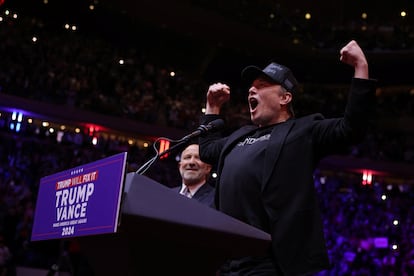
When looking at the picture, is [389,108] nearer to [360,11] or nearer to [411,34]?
[411,34]

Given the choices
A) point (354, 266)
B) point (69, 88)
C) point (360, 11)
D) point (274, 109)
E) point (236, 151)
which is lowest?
point (354, 266)

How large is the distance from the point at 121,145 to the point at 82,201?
12957 millimetres

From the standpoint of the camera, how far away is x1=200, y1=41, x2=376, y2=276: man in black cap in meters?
2.21

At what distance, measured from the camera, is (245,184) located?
238 cm

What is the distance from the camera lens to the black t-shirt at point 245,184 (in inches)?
91.7

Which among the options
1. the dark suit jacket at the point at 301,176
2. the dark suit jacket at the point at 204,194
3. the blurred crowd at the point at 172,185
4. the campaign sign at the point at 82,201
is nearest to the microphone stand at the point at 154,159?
the campaign sign at the point at 82,201

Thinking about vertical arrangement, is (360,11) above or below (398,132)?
above

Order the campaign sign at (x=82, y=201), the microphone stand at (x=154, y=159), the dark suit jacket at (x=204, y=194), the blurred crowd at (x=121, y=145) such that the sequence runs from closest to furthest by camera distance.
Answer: the campaign sign at (x=82, y=201) < the microphone stand at (x=154, y=159) < the dark suit jacket at (x=204, y=194) < the blurred crowd at (x=121, y=145)

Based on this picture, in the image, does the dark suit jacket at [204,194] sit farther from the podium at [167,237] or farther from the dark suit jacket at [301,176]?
the podium at [167,237]

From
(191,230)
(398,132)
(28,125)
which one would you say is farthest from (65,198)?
(398,132)

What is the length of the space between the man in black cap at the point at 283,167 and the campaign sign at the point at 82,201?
2.23 ft

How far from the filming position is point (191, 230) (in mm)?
1775

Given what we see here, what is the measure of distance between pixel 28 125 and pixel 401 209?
29.6 ft

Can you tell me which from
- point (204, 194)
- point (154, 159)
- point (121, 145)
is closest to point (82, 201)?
point (154, 159)
